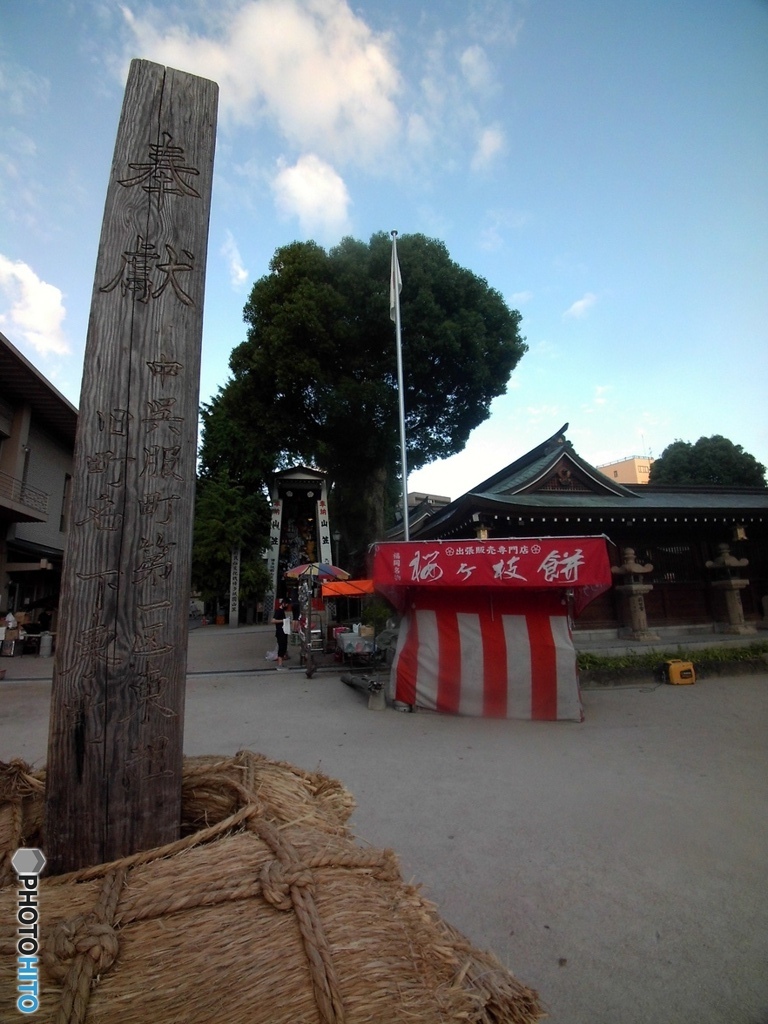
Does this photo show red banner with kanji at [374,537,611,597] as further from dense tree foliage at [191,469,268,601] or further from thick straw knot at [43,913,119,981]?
dense tree foliage at [191,469,268,601]

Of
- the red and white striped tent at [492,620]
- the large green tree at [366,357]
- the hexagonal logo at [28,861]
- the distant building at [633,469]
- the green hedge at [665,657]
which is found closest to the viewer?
the hexagonal logo at [28,861]

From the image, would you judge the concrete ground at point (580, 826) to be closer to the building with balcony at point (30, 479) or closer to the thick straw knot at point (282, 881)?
the thick straw knot at point (282, 881)

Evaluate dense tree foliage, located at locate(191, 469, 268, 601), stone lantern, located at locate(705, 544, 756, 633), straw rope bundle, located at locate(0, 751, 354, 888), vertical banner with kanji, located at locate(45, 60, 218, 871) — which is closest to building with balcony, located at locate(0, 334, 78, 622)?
dense tree foliage, located at locate(191, 469, 268, 601)

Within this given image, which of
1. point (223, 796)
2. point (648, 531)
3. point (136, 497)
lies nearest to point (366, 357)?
point (648, 531)

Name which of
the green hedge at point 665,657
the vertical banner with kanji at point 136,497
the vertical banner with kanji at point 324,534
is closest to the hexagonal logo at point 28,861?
the vertical banner with kanji at point 136,497

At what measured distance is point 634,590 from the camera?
41.1 ft

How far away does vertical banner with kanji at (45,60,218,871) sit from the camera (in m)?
1.38

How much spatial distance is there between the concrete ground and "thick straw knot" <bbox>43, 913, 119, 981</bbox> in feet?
3.21

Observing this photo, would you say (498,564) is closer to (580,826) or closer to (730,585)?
(580,826)

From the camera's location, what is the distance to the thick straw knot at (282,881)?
1044 mm

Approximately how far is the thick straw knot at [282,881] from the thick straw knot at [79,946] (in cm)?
28

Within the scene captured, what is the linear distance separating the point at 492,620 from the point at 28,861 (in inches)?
269

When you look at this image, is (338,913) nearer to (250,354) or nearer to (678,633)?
(678,633)

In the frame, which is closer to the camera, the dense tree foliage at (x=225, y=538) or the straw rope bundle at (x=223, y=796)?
the straw rope bundle at (x=223, y=796)
